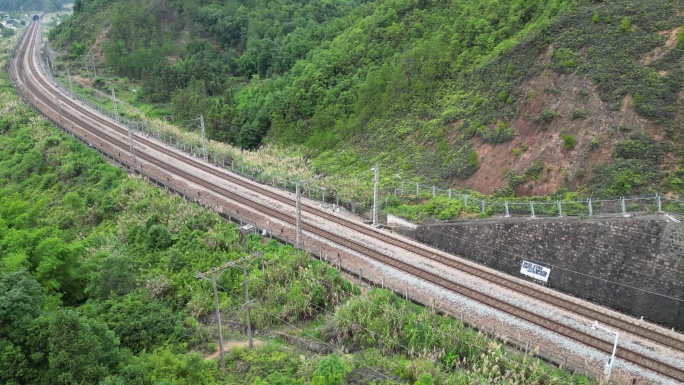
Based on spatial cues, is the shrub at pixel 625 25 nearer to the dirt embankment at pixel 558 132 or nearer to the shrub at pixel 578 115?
the dirt embankment at pixel 558 132

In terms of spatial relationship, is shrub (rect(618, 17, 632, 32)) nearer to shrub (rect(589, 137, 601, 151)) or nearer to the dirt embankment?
the dirt embankment

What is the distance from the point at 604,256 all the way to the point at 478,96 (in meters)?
18.1

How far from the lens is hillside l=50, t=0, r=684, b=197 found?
3070cm

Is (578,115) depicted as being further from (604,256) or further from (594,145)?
(604,256)

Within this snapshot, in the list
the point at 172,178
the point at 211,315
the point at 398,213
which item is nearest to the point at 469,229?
the point at 398,213

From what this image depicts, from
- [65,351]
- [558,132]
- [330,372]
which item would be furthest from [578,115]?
[65,351]

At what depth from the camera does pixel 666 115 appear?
97.8 ft

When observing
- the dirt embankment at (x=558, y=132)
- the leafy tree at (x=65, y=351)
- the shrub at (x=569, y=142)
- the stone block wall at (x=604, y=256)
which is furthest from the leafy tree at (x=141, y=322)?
the shrub at (x=569, y=142)

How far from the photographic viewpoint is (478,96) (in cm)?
4038

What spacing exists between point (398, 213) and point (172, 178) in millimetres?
22072

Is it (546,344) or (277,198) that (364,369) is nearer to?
(546,344)

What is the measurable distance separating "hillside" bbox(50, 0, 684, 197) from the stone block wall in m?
3.45

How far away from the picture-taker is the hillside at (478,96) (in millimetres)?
30703

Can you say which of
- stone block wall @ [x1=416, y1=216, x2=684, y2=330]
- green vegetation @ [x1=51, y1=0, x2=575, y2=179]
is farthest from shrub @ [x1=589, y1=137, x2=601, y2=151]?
green vegetation @ [x1=51, y1=0, x2=575, y2=179]
